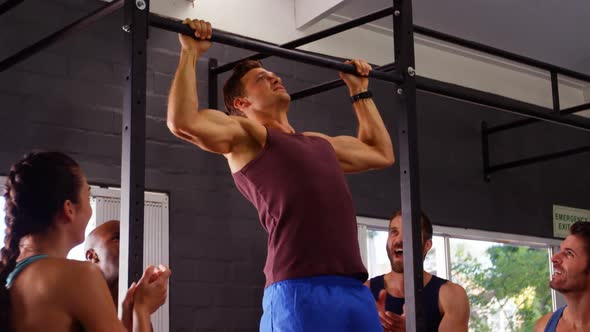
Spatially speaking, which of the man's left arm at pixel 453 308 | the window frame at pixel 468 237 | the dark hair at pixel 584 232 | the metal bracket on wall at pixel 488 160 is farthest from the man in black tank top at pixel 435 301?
the metal bracket on wall at pixel 488 160

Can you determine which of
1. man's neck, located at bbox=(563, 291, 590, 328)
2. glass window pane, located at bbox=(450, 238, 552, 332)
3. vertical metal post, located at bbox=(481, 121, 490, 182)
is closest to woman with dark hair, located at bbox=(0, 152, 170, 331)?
man's neck, located at bbox=(563, 291, 590, 328)

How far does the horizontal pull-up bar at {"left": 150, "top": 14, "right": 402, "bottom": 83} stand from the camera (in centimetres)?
271

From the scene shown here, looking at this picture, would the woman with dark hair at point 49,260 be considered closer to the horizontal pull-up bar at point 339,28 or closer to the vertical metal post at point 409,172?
the vertical metal post at point 409,172

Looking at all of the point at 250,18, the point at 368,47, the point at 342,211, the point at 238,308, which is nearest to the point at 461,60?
the point at 368,47

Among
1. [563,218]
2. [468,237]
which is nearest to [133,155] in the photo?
[468,237]

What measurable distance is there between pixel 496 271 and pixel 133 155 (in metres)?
4.58

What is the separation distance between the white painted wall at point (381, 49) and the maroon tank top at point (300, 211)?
205 centimetres

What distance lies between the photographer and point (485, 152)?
6.36m

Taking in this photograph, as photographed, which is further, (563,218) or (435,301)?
(563,218)

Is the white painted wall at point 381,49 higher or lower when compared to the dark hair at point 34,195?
higher

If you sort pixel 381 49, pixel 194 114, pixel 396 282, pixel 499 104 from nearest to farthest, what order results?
pixel 194 114 < pixel 499 104 < pixel 396 282 < pixel 381 49

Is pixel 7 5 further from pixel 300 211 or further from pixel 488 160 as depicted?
pixel 488 160

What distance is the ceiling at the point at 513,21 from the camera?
18.5ft

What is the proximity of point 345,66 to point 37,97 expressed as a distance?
1648mm
